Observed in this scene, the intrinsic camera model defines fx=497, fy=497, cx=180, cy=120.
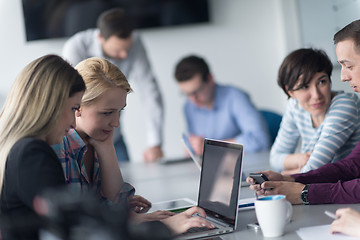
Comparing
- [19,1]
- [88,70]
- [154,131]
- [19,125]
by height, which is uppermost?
[19,1]

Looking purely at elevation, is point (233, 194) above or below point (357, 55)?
below

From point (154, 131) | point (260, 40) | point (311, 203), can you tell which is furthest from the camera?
point (260, 40)

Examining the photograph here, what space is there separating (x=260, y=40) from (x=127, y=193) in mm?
3227

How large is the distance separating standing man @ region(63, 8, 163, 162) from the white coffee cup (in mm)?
1837

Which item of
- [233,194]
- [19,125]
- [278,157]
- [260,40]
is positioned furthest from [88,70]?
[260,40]

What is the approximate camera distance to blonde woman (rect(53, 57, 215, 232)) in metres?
1.58

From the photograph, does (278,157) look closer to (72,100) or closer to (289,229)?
(289,229)

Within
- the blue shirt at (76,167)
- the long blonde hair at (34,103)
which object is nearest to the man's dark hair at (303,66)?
the blue shirt at (76,167)

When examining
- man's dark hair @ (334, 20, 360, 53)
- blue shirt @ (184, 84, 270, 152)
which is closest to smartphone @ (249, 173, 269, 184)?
man's dark hair @ (334, 20, 360, 53)

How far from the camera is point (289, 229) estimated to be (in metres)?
1.18

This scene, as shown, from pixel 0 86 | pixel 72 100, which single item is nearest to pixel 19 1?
pixel 0 86

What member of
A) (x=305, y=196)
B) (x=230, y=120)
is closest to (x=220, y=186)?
(x=305, y=196)

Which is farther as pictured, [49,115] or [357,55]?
[357,55]

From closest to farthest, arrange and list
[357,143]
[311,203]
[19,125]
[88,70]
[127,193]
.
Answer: [19,125]
[311,203]
[88,70]
[127,193]
[357,143]
